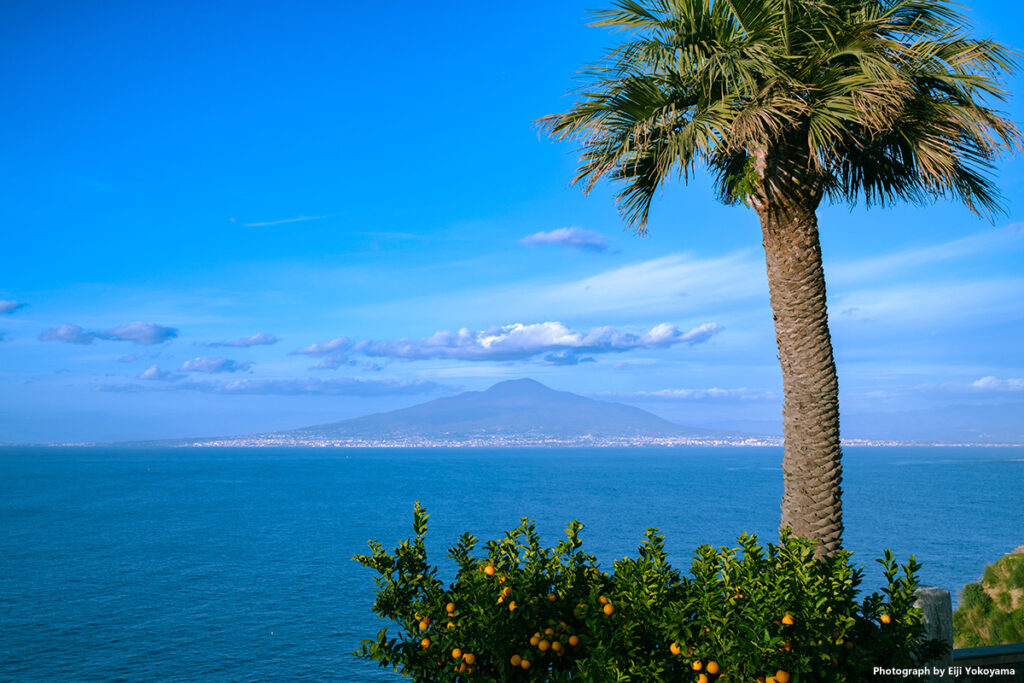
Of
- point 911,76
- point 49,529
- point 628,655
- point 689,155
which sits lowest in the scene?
point 49,529

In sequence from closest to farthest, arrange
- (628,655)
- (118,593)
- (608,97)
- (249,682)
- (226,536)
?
(628,655) < (608,97) < (249,682) < (118,593) < (226,536)

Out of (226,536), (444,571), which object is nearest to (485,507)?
(226,536)

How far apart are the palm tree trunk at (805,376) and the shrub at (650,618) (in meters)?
2.08

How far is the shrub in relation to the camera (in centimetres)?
448

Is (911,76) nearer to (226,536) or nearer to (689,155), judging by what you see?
(689,155)

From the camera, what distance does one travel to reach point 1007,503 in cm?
8750

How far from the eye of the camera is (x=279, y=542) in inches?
2293

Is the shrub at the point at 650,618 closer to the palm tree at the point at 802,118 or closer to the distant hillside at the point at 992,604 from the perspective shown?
the palm tree at the point at 802,118

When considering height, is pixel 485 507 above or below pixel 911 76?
below

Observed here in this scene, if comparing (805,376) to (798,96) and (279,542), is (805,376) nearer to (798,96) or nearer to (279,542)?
(798,96)

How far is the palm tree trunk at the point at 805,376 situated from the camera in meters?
7.23

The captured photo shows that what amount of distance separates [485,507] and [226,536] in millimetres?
30482

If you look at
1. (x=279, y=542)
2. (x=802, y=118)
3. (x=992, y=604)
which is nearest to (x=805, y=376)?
(x=802, y=118)

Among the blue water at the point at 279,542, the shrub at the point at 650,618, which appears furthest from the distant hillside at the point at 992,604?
the blue water at the point at 279,542
